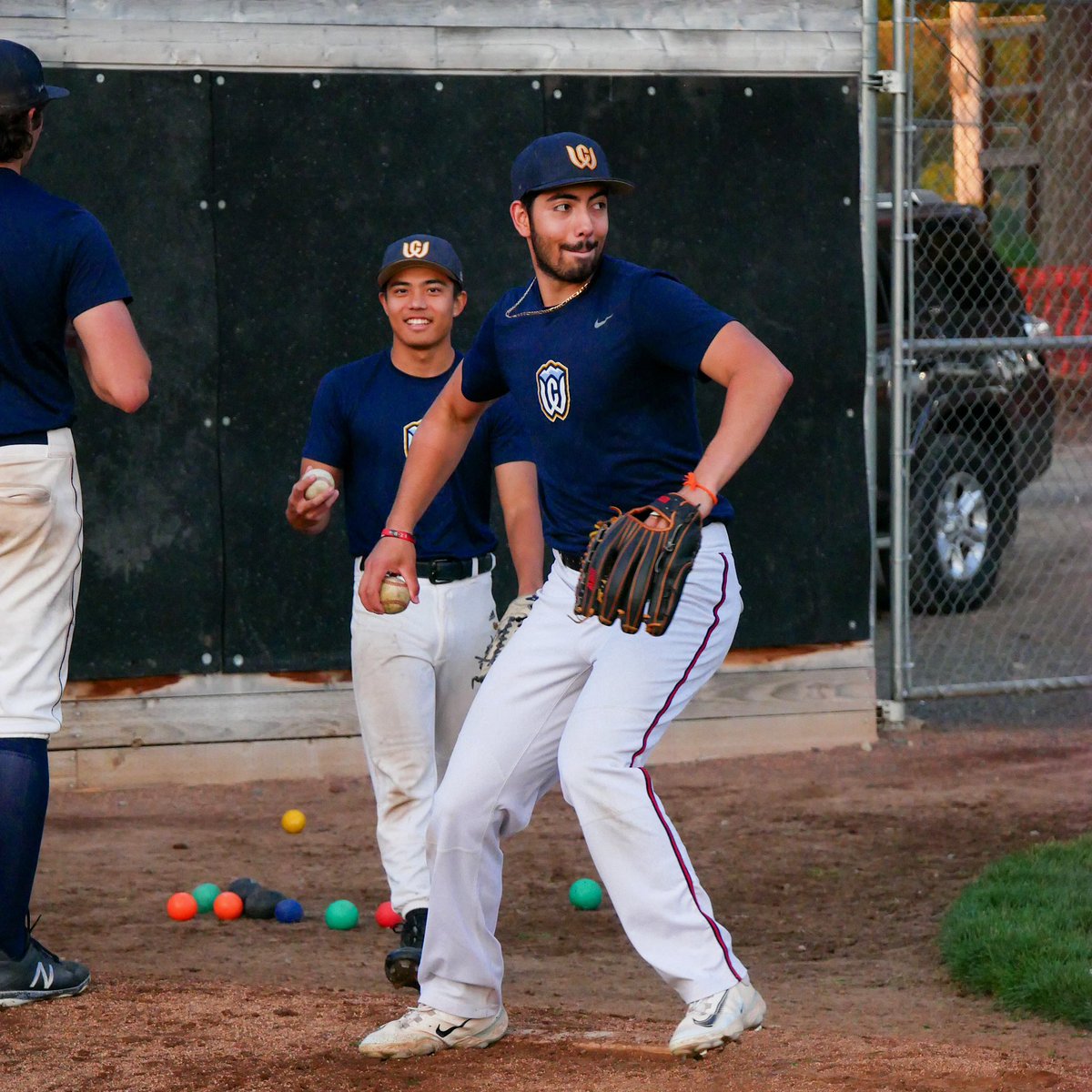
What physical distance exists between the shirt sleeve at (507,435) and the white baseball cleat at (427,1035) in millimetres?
1771

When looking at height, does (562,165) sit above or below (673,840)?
above

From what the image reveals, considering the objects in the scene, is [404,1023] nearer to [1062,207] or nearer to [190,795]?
[190,795]

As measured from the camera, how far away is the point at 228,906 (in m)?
6.02

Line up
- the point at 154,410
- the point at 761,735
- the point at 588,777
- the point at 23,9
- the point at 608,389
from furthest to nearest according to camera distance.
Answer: the point at 761,735 < the point at 154,410 < the point at 23,9 < the point at 608,389 < the point at 588,777

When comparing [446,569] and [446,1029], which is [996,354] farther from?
[446,1029]

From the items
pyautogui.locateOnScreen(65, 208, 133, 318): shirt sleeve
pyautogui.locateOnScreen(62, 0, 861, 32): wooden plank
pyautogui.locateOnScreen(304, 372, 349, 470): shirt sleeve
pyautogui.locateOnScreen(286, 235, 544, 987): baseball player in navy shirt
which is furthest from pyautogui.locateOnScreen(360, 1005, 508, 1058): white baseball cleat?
pyautogui.locateOnScreen(62, 0, 861, 32): wooden plank

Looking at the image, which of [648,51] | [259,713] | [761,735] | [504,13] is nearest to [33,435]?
[259,713]

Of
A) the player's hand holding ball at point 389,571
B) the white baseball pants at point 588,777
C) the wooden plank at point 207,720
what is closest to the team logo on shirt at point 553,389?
the white baseball pants at point 588,777

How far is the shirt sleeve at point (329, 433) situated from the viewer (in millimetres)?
5398

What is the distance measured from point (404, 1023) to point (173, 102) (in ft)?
15.3

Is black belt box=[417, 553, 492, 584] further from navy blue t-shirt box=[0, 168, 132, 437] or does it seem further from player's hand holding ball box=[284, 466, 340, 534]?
navy blue t-shirt box=[0, 168, 132, 437]

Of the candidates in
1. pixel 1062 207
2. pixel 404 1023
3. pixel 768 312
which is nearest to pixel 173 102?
pixel 768 312

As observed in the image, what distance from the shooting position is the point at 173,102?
24.4 ft

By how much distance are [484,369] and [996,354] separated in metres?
6.46
